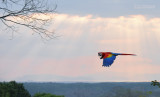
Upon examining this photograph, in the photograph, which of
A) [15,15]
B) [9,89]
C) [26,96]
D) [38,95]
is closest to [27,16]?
[15,15]

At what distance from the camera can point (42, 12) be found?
66.3ft

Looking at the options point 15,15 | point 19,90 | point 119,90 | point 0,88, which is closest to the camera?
point 15,15

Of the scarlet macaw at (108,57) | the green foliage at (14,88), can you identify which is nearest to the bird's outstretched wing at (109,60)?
the scarlet macaw at (108,57)

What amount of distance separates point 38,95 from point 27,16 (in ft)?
70.0

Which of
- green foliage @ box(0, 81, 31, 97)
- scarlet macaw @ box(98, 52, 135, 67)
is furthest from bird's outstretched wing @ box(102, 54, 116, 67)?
green foliage @ box(0, 81, 31, 97)

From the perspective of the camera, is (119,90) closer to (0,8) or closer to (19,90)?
(19,90)

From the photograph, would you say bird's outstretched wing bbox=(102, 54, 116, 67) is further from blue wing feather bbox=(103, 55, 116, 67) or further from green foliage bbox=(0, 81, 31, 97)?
green foliage bbox=(0, 81, 31, 97)

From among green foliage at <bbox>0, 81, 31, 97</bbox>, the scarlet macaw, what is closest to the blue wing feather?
the scarlet macaw

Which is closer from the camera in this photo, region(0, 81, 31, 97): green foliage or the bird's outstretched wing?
the bird's outstretched wing

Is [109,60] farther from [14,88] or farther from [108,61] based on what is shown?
[14,88]

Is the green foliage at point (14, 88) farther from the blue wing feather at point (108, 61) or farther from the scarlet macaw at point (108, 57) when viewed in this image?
the blue wing feather at point (108, 61)

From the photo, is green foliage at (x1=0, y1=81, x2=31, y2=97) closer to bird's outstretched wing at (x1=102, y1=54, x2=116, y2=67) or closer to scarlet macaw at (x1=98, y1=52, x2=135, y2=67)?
scarlet macaw at (x1=98, y1=52, x2=135, y2=67)

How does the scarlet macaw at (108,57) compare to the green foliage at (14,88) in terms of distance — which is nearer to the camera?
the scarlet macaw at (108,57)

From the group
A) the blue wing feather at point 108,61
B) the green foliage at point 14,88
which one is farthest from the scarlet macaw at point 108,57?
the green foliage at point 14,88
